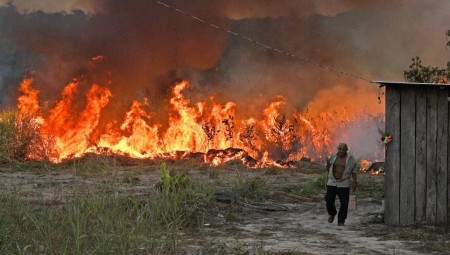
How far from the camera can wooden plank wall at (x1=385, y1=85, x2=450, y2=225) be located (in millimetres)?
9961

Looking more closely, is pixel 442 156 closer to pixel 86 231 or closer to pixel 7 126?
pixel 86 231

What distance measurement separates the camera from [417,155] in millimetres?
10031

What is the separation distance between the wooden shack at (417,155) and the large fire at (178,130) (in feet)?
42.7

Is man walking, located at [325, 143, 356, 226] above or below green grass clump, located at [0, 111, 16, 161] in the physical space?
below

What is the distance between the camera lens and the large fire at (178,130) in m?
22.9

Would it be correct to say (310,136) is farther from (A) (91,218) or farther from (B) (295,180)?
(A) (91,218)

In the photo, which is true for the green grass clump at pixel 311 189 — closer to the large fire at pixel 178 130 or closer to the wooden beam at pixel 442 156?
the wooden beam at pixel 442 156

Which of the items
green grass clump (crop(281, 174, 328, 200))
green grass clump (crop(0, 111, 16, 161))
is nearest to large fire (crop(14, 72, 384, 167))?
green grass clump (crop(0, 111, 16, 161))

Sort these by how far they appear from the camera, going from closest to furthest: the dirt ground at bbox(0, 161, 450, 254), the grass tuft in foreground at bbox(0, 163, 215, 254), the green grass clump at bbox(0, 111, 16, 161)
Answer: the grass tuft in foreground at bbox(0, 163, 215, 254), the dirt ground at bbox(0, 161, 450, 254), the green grass clump at bbox(0, 111, 16, 161)

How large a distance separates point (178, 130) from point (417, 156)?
1515 centimetres

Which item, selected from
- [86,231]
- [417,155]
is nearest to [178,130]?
[417,155]

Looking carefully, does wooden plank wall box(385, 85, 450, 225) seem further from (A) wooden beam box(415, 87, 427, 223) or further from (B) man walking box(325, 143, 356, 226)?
(B) man walking box(325, 143, 356, 226)

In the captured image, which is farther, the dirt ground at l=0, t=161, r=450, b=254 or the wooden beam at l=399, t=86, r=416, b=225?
the wooden beam at l=399, t=86, r=416, b=225

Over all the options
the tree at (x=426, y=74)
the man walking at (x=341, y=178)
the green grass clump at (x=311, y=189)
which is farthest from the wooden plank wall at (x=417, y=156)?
the tree at (x=426, y=74)
